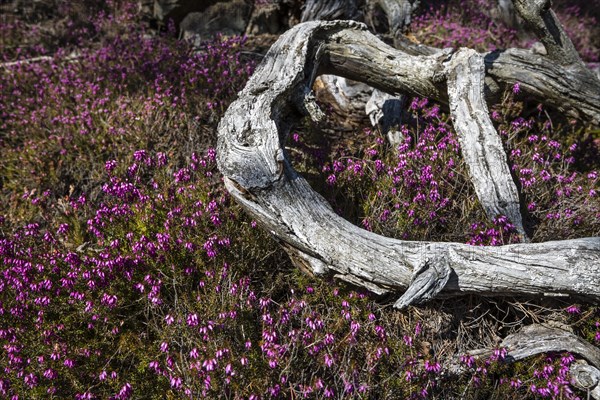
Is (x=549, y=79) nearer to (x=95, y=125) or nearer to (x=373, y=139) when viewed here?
(x=373, y=139)

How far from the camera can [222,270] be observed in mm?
3289

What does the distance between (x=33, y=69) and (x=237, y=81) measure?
2766mm

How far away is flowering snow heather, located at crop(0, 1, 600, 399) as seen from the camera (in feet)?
9.27

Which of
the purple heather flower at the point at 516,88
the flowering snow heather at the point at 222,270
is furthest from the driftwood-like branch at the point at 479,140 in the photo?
the purple heather flower at the point at 516,88

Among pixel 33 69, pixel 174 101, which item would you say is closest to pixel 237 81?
pixel 174 101

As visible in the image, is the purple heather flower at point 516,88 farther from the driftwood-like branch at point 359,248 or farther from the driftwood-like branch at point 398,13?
the driftwood-like branch at point 398,13

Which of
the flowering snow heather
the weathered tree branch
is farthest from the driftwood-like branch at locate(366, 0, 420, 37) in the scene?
the weathered tree branch

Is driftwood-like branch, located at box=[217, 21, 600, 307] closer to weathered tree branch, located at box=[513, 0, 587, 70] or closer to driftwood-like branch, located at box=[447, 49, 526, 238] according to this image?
driftwood-like branch, located at box=[447, 49, 526, 238]

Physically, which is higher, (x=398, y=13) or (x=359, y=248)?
(x=398, y=13)

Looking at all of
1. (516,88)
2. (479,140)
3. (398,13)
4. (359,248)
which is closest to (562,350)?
(359,248)

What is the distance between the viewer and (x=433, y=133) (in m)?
4.72

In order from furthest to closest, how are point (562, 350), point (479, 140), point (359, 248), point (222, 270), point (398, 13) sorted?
1. point (398, 13)
2. point (479, 140)
3. point (222, 270)
4. point (562, 350)
5. point (359, 248)

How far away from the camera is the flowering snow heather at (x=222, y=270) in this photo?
2824 millimetres

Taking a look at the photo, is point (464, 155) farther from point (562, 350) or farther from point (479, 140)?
point (562, 350)
